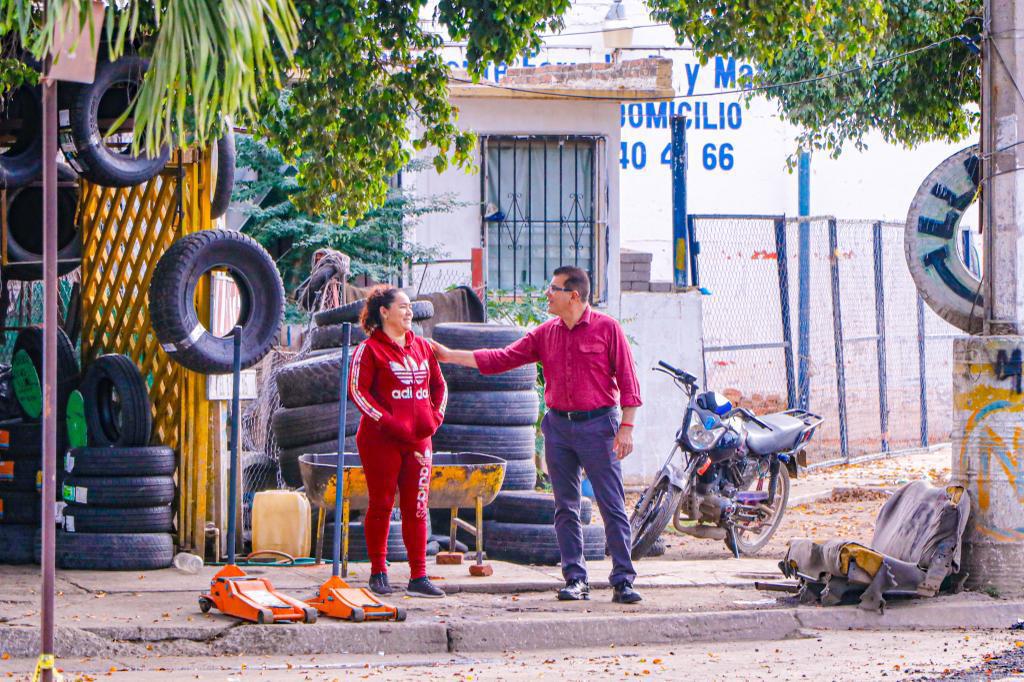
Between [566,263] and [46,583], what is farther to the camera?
[566,263]

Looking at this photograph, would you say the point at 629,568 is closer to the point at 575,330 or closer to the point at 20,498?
the point at 575,330

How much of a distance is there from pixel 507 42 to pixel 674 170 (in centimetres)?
587

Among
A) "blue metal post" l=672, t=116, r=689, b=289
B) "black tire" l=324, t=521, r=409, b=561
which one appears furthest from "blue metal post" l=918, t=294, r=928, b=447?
"black tire" l=324, t=521, r=409, b=561

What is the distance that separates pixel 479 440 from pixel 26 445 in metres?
3.28

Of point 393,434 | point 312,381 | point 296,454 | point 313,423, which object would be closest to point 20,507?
point 296,454

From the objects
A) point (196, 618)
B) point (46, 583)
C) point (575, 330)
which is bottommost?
point (196, 618)

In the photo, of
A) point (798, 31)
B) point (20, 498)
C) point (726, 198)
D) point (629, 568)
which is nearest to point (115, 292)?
point (20, 498)

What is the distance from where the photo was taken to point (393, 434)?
26.4 feet

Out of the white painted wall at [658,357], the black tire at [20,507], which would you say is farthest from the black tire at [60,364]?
the white painted wall at [658,357]

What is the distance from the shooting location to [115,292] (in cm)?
1014

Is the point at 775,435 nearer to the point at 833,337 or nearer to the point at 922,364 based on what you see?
the point at 833,337

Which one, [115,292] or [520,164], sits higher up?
[520,164]

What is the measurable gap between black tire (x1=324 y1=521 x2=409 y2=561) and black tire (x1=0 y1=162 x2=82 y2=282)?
3129 millimetres

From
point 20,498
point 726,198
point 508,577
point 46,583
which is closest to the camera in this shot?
point 46,583
